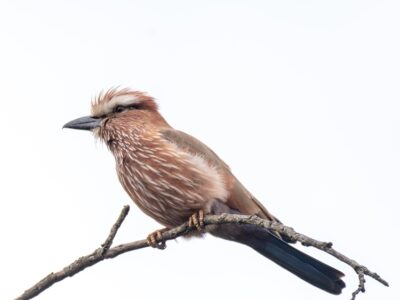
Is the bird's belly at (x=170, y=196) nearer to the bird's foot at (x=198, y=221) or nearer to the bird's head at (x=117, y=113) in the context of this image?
the bird's foot at (x=198, y=221)

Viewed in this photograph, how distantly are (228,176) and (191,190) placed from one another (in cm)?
43

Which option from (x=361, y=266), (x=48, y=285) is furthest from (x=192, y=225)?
(x=361, y=266)

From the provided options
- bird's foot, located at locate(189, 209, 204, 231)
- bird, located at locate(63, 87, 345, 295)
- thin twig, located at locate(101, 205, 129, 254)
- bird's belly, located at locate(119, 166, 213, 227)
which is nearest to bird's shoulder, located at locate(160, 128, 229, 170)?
bird, located at locate(63, 87, 345, 295)

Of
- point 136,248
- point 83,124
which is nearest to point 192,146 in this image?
point 83,124

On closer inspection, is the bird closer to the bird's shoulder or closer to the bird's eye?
the bird's shoulder

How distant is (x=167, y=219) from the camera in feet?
19.1

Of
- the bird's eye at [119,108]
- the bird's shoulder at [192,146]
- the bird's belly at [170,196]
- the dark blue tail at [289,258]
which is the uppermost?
the bird's eye at [119,108]

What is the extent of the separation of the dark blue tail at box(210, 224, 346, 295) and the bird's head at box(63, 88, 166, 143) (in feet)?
4.22

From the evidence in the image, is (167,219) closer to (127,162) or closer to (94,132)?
(127,162)

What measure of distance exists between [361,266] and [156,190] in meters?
2.52

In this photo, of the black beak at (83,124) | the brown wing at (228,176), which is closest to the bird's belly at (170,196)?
the brown wing at (228,176)

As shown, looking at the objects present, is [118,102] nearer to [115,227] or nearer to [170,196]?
[170,196]

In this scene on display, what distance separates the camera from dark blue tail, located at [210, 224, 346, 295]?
580 cm

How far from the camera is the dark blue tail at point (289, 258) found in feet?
19.0
